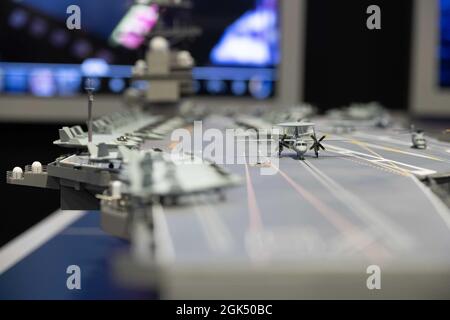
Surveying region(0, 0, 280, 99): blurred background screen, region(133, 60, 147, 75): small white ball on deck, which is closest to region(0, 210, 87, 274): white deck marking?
region(0, 0, 280, 99): blurred background screen

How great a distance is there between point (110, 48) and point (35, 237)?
5.81 metres

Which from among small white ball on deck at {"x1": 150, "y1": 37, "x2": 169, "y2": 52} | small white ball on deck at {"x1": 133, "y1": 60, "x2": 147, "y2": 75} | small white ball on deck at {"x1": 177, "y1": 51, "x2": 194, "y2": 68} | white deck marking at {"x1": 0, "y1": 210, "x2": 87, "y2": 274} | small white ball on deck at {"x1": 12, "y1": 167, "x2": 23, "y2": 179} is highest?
small white ball on deck at {"x1": 150, "y1": 37, "x2": 169, "y2": 52}

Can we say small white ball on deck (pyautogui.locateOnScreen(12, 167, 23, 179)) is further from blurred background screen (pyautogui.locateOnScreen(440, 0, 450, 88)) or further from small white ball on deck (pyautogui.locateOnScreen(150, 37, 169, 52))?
blurred background screen (pyautogui.locateOnScreen(440, 0, 450, 88))

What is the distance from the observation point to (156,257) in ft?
16.5

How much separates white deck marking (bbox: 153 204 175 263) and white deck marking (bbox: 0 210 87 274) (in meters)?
6.00

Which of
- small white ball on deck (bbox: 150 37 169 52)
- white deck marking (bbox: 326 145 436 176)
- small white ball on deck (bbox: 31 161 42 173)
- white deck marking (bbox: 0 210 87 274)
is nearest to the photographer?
white deck marking (bbox: 326 145 436 176)

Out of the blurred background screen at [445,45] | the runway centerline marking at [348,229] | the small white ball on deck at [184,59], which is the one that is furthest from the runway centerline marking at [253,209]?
the small white ball on deck at [184,59]

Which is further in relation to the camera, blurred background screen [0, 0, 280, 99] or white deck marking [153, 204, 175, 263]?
blurred background screen [0, 0, 280, 99]

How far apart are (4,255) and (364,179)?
8.23 metres

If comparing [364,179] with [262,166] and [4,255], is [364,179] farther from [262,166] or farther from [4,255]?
[4,255]

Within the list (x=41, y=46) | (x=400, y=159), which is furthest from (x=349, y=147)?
(x=41, y=46)

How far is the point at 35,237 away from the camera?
13.7 metres

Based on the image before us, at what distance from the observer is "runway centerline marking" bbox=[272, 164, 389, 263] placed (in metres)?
5.10

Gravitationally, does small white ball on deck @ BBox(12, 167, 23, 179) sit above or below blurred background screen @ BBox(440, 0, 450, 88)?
below
